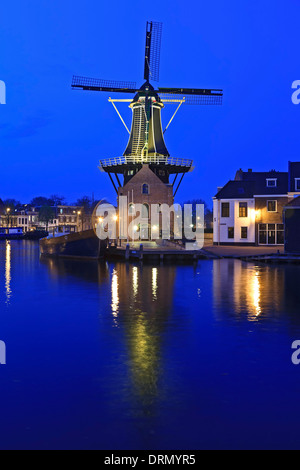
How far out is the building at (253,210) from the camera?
→ 172 ft

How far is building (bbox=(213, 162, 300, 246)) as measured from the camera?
52.3m

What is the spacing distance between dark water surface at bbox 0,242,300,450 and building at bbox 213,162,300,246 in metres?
32.6

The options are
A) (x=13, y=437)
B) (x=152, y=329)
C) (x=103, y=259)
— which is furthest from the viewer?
(x=103, y=259)

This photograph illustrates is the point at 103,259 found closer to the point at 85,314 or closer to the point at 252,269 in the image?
the point at 252,269

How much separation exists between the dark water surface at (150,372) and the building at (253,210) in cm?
3260

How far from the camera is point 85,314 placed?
16625mm

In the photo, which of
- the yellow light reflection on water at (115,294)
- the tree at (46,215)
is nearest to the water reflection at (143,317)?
the yellow light reflection on water at (115,294)

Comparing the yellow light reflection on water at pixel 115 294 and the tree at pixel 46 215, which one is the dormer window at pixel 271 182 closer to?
the yellow light reflection on water at pixel 115 294

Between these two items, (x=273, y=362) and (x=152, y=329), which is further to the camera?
(x=152, y=329)

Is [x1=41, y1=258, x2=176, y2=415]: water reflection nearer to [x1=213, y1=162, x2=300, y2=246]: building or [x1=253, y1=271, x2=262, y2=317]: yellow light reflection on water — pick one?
[x1=253, y1=271, x2=262, y2=317]: yellow light reflection on water

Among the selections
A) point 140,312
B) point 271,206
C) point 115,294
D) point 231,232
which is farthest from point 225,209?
point 140,312
